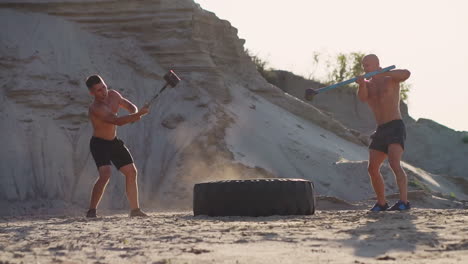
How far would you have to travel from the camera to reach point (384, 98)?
25.1 ft

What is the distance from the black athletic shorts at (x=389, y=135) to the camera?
7572 mm

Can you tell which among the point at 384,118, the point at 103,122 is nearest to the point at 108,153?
the point at 103,122

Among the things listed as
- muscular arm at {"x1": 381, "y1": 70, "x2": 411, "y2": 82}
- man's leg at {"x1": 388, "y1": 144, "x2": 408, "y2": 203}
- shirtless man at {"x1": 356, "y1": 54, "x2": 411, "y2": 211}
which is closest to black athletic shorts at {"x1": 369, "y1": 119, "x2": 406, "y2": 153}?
shirtless man at {"x1": 356, "y1": 54, "x2": 411, "y2": 211}

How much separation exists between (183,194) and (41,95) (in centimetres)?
357

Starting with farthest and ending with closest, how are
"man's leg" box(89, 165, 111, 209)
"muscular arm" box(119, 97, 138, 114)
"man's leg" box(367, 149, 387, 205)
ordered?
"muscular arm" box(119, 97, 138, 114) < "man's leg" box(89, 165, 111, 209) < "man's leg" box(367, 149, 387, 205)

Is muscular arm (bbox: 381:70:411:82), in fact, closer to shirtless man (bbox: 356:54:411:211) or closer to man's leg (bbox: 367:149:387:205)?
shirtless man (bbox: 356:54:411:211)

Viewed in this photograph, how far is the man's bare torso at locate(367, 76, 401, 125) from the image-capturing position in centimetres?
766

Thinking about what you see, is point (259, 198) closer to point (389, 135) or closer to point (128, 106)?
point (389, 135)

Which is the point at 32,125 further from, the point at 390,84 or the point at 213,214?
the point at 390,84

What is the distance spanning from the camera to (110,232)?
18.4 ft

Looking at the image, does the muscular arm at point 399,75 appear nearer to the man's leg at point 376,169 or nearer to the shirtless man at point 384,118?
the shirtless man at point 384,118

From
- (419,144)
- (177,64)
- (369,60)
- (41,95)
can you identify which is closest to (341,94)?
(419,144)

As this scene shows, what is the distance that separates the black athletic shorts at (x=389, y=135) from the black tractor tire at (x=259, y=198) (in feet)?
3.10

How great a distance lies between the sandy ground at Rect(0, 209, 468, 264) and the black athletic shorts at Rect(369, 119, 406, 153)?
138cm
